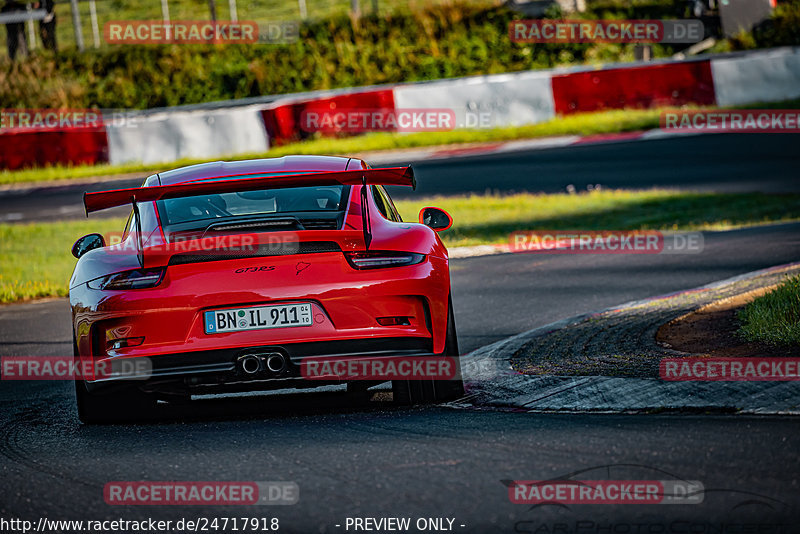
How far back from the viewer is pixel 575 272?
11.2 meters

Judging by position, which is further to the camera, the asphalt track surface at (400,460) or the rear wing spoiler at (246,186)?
the rear wing spoiler at (246,186)

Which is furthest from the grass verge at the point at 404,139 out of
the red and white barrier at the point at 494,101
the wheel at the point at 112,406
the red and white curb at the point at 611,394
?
the wheel at the point at 112,406

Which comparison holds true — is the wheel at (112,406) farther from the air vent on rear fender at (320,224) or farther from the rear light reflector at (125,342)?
the air vent on rear fender at (320,224)

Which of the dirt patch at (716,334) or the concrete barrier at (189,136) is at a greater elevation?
the concrete barrier at (189,136)

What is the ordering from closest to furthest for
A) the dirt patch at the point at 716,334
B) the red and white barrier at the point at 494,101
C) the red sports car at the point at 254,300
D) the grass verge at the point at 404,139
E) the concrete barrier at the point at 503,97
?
the red sports car at the point at 254,300 < the dirt patch at the point at 716,334 < the red and white barrier at the point at 494,101 < the grass verge at the point at 404,139 < the concrete barrier at the point at 503,97

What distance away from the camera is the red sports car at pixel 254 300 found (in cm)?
560

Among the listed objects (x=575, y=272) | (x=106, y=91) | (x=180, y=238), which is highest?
(x=106, y=91)

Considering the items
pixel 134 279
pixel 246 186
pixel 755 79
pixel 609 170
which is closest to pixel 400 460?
pixel 134 279

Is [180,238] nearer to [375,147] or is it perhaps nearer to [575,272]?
[575,272]

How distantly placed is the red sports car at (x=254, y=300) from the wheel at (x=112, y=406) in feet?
0.11

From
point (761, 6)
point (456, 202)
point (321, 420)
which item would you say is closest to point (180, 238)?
point (321, 420)

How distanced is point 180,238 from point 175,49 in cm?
2788

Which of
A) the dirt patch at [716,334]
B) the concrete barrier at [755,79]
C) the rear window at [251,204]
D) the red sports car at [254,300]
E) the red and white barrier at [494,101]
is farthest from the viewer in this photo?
the red and white barrier at [494,101]

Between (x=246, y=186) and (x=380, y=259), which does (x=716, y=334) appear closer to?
(x=380, y=259)
